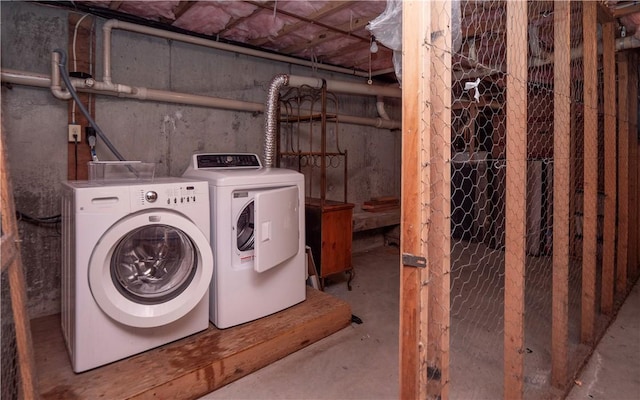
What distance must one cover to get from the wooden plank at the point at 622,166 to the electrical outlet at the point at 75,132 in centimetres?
406

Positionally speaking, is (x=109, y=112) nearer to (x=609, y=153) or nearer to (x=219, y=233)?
(x=219, y=233)

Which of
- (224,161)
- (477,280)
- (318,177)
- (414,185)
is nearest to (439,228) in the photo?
(414,185)

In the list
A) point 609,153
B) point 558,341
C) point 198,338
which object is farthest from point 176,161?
point 609,153

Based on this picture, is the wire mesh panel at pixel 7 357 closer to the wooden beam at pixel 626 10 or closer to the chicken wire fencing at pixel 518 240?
the chicken wire fencing at pixel 518 240

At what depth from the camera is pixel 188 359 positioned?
2004mm

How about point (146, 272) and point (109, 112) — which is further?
point (109, 112)

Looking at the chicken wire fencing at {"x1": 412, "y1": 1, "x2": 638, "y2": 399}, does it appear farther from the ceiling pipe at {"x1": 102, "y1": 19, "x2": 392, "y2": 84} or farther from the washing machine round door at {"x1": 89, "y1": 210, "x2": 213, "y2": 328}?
the ceiling pipe at {"x1": 102, "y1": 19, "x2": 392, "y2": 84}

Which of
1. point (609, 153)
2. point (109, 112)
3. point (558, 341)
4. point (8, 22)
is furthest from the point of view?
point (109, 112)

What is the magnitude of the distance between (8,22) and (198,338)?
2366mm

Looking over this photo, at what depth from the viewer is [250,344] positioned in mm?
2156

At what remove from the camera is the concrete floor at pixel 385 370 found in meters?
1.97

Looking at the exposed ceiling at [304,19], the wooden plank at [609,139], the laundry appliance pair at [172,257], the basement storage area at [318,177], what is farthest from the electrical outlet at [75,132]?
the wooden plank at [609,139]

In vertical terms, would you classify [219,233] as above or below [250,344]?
above

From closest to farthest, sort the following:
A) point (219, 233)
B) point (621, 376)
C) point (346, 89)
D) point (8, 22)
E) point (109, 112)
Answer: point (621, 376), point (219, 233), point (8, 22), point (109, 112), point (346, 89)
